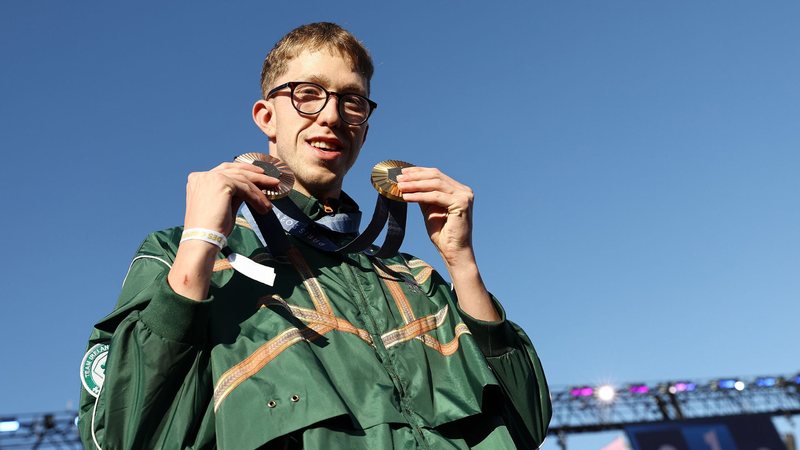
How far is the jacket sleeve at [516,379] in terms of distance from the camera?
2635 millimetres

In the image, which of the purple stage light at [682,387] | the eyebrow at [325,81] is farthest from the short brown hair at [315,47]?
the purple stage light at [682,387]

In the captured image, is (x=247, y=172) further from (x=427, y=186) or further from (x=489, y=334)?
(x=489, y=334)

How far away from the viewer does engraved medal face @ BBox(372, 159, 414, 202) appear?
2699 mm

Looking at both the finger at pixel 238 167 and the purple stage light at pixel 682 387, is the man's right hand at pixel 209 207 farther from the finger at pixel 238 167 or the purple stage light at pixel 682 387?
the purple stage light at pixel 682 387

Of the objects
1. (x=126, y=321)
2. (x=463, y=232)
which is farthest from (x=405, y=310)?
(x=126, y=321)

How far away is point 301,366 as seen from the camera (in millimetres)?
2172

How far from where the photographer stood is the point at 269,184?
8.00 ft

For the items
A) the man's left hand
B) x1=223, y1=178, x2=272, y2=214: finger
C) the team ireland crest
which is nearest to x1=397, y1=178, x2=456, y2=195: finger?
the man's left hand

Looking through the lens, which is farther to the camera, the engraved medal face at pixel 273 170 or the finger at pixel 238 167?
the engraved medal face at pixel 273 170

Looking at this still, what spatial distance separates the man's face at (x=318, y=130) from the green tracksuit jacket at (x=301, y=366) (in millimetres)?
121

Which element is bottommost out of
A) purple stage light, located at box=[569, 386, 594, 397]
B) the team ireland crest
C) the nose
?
the team ireland crest

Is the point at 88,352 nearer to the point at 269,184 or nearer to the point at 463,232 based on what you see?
the point at 269,184

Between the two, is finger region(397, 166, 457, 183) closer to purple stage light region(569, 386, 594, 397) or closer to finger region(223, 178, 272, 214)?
finger region(223, 178, 272, 214)

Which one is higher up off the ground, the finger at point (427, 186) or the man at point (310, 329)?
the finger at point (427, 186)
